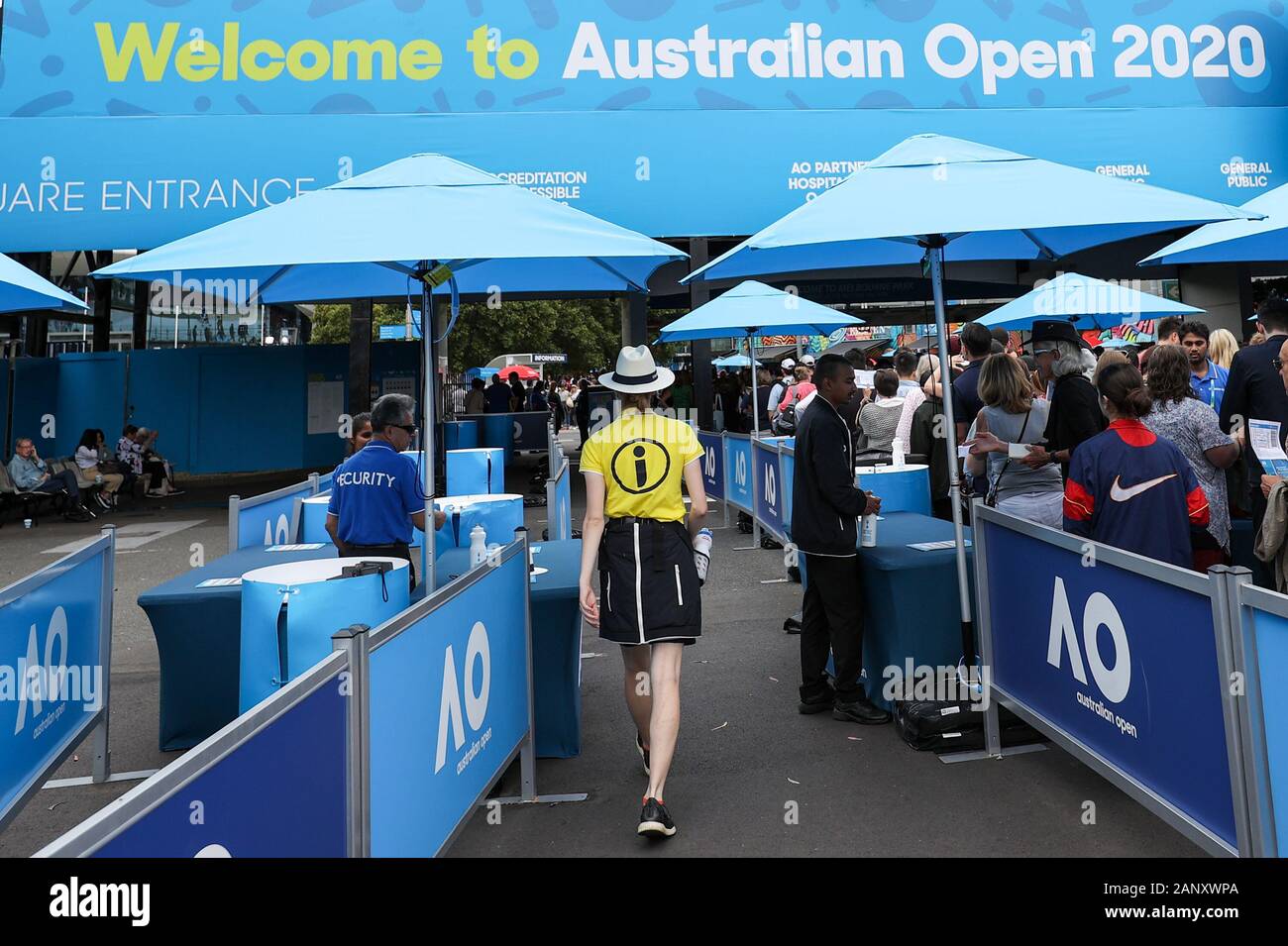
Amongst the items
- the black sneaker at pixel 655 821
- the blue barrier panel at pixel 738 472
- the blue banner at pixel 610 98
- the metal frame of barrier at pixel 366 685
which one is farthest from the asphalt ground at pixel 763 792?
the blue banner at pixel 610 98

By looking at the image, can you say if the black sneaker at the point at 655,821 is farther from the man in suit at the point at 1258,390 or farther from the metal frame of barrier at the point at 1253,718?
the man in suit at the point at 1258,390

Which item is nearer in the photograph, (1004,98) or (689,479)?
(689,479)

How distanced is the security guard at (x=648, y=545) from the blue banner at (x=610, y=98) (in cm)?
927

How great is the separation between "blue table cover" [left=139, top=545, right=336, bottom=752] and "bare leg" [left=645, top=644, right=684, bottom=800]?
7.82 ft

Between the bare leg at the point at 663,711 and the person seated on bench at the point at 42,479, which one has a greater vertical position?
the person seated on bench at the point at 42,479

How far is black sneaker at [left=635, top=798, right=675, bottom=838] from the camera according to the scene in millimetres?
3768

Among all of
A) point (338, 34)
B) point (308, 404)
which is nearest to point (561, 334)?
point (308, 404)

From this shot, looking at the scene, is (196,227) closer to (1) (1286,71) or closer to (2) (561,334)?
(1) (1286,71)

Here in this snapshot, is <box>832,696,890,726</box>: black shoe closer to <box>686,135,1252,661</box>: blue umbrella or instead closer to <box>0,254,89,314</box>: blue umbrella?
<box>686,135,1252,661</box>: blue umbrella

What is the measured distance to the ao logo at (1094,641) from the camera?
341 centimetres

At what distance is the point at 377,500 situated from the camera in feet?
17.6
